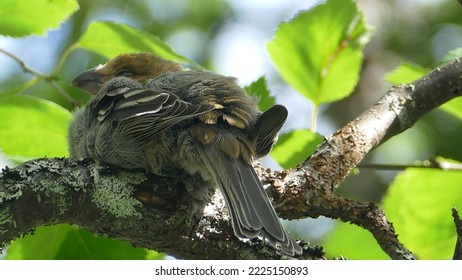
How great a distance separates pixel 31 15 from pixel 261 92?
3.53 ft

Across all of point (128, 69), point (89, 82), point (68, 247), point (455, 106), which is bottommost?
point (68, 247)

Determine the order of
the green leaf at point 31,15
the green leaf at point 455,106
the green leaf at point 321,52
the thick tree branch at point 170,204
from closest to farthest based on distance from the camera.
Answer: the thick tree branch at point 170,204 → the green leaf at point 31,15 → the green leaf at point 321,52 → the green leaf at point 455,106

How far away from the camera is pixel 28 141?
9.21 ft

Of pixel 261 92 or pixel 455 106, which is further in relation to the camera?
pixel 455 106

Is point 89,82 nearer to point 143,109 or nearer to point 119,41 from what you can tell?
point 119,41

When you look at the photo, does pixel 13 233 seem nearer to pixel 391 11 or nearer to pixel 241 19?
pixel 241 19

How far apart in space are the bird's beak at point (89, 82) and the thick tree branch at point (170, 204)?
1.19 metres

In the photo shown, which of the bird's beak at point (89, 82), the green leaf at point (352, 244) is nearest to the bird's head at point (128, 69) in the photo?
the bird's beak at point (89, 82)

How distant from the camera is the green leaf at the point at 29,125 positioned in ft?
9.12

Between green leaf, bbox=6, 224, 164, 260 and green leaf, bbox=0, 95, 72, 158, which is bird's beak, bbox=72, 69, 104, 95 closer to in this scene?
green leaf, bbox=0, 95, 72, 158

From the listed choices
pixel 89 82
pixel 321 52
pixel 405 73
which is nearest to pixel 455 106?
pixel 405 73

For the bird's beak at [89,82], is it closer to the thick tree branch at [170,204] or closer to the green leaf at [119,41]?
the green leaf at [119,41]

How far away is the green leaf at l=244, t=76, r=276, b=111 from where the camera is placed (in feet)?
10.2

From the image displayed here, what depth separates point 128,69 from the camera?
3.85 m
